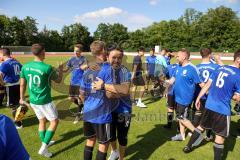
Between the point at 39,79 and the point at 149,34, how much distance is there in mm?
80462

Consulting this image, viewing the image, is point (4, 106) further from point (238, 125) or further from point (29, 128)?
point (238, 125)

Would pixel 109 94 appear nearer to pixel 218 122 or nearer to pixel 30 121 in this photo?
pixel 218 122

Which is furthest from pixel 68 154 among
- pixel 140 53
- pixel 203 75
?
pixel 140 53

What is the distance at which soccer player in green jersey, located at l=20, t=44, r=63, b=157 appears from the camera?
18.0 ft

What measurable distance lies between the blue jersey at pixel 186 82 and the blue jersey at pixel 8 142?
17.3 feet

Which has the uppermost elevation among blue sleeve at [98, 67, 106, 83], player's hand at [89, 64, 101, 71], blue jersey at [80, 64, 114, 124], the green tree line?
the green tree line

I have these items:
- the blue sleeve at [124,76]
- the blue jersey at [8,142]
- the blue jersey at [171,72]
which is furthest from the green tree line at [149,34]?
the blue jersey at [8,142]

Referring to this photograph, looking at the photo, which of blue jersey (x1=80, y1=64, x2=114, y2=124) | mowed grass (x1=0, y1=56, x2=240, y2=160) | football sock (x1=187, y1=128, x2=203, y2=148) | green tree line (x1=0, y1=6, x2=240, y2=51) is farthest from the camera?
green tree line (x1=0, y1=6, x2=240, y2=51)

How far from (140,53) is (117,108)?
22.1 ft

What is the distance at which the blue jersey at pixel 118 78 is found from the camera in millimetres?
3911

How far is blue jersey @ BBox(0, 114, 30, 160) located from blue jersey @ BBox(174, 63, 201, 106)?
5276 mm

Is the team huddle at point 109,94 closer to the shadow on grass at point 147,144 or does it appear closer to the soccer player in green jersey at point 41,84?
the soccer player in green jersey at point 41,84

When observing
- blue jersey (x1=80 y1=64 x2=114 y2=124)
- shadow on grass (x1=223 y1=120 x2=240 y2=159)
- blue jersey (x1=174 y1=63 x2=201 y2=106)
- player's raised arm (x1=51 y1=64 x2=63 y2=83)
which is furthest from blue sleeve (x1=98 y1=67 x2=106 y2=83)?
shadow on grass (x1=223 y1=120 x2=240 y2=159)

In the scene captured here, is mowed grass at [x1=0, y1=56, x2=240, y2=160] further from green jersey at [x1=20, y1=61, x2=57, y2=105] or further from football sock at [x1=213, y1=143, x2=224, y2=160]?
football sock at [x1=213, y1=143, x2=224, y2=160]
